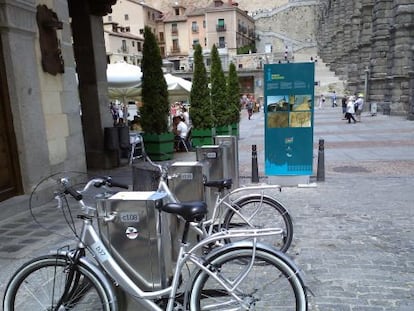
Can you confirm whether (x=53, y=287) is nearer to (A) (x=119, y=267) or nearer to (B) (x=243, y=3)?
(A) (x=119, y=267)

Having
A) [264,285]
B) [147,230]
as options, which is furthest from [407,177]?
[147,230]

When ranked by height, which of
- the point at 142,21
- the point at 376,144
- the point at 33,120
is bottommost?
the point at 376,144

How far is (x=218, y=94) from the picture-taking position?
1459cm

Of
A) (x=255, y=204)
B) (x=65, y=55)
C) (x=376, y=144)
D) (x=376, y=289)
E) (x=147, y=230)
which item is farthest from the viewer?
(x=376, y=144)

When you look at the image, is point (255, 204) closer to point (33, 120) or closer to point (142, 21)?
point (33, 120)

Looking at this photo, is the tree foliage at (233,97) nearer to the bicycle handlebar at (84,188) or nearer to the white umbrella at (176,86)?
the white umbrella at (176,86)

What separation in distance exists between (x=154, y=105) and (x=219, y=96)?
4095 mm

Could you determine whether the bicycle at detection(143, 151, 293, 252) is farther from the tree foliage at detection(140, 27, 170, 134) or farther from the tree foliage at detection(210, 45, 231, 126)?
the tree foliage at detection(210, 45, 231, 126)

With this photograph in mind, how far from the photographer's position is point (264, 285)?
2.82 meters

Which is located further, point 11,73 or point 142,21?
point 142,21

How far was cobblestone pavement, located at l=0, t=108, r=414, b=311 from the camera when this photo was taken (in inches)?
141

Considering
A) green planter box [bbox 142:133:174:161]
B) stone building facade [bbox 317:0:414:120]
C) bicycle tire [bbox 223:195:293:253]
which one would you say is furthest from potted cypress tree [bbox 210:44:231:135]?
stone building facade [bbox 317:0:414:120]

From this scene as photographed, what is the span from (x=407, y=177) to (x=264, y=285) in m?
6.43

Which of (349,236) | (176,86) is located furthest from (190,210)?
(176,86)
